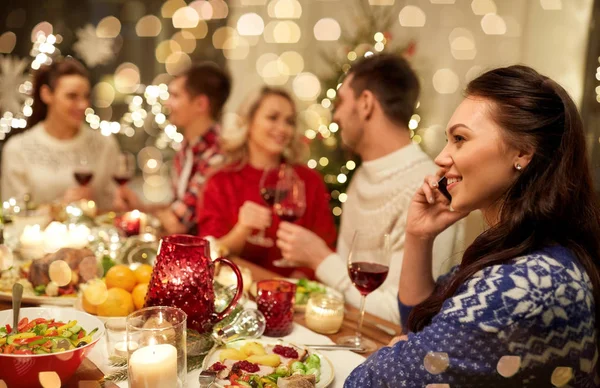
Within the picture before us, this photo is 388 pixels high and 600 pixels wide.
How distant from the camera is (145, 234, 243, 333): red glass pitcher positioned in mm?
1083

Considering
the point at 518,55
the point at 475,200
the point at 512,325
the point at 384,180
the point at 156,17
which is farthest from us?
the point at 156,17

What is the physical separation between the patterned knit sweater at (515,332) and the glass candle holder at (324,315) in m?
0.45

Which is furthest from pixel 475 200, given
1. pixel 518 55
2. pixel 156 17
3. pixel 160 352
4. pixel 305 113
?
pixel 156 17

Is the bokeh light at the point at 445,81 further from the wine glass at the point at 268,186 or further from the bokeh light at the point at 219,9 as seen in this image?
the bokeh light at the point at 219,9

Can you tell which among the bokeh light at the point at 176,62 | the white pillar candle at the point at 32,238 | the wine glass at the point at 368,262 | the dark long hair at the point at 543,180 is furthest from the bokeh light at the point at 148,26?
the dark long hair at the point at 543,180

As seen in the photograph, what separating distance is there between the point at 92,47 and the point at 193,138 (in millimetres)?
1524

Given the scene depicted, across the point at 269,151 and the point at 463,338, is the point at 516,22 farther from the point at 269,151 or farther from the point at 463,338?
the point at 463,338

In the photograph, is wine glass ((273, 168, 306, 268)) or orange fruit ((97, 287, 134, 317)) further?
wine glass ((273, 168, 306, 268))

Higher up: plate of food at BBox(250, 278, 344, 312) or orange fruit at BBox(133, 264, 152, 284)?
orange fruit at BBox(133, 264, 152, 284)

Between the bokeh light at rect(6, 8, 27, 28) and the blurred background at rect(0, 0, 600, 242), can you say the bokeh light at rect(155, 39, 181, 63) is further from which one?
the bokeh light at rect(6, 8, 27, 28)

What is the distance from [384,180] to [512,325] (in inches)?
47.2

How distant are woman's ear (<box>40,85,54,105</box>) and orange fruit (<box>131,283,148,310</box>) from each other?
7.96 ft

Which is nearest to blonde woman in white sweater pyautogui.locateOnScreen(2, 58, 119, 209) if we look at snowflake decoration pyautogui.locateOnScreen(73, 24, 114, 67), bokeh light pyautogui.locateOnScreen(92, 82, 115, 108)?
snowflake decoration pyautogui.locateOnScreen(73, 24, 114, 67)

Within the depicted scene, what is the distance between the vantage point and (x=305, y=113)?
4.09 meters
